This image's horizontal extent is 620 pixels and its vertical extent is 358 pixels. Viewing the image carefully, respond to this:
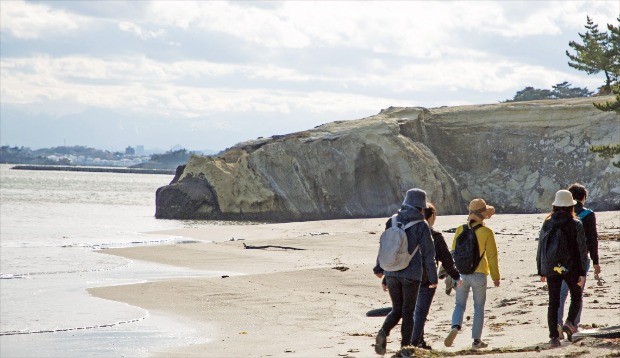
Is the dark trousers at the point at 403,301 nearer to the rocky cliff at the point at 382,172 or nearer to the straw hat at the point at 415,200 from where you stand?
the straw hat at the point at 415,200

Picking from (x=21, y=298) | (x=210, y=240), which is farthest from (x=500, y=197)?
(x=21, y=298)

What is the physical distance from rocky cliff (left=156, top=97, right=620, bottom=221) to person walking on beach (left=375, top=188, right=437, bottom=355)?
1480 inches

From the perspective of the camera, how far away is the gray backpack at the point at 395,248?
30.4 ft

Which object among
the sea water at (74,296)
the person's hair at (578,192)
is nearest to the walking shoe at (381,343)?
the person's hair at (578,192)

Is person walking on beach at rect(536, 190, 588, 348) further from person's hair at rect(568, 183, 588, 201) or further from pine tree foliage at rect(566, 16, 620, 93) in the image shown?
pine tree foliage at rect(566, 16, 620, 93)

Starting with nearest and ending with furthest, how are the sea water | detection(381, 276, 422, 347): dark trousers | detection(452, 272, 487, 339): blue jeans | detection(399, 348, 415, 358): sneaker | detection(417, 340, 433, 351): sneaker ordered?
1. detection(399, 348, 415, 358): sneaker
2. detection(381, 276, 422, 347): dark trousers
3. detection(417, 340, 433, 351): sneaker
4. detection(452, 272, 487, 339): blue jeans
5. the sea water

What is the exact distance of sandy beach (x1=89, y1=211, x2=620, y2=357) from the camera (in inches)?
428

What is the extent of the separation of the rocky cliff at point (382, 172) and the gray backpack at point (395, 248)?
37785mm

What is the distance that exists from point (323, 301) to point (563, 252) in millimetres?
5768

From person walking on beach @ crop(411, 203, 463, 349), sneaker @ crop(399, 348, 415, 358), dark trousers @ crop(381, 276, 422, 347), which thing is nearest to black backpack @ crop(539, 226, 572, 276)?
person walking on beach @ crop(411, 203, 463, 349)

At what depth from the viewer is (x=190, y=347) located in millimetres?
11734

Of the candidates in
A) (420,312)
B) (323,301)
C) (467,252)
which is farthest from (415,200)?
(323,301)

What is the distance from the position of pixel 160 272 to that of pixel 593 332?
43.8 ft

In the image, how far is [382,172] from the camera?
49.2 metres
